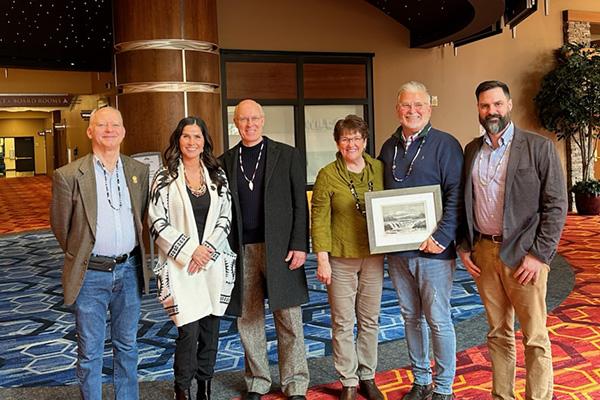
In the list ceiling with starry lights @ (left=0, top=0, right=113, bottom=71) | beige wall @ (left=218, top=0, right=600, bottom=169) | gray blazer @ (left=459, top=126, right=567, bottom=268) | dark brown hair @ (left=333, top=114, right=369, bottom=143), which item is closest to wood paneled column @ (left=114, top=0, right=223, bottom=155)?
ceiling with starry lights @ (left=0, top=0, right=113, bottom=71)

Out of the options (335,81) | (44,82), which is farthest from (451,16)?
(44,82)

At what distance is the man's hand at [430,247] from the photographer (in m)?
2.95

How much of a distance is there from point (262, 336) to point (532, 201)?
5.13 ft

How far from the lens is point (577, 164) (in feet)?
37.7

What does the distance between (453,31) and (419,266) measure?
665cm

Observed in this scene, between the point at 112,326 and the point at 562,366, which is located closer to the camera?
the point at 112,326

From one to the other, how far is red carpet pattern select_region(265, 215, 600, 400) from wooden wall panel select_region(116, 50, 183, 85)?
4.18 m

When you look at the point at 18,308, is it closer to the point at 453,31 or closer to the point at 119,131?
the point at 119,131

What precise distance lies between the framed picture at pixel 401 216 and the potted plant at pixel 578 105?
8545 mm

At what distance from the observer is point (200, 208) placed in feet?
9.81

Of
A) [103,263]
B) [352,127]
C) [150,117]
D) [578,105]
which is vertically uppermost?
[578,105]

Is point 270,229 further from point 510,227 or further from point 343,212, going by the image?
point 510,227

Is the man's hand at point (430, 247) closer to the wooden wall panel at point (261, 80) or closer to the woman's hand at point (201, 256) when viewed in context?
the woman's hand at point (201, 256)

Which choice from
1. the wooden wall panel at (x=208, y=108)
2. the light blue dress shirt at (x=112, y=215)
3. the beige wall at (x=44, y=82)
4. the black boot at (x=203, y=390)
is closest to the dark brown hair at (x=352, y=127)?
the light blue dress shirt at (x=112, y=215)
